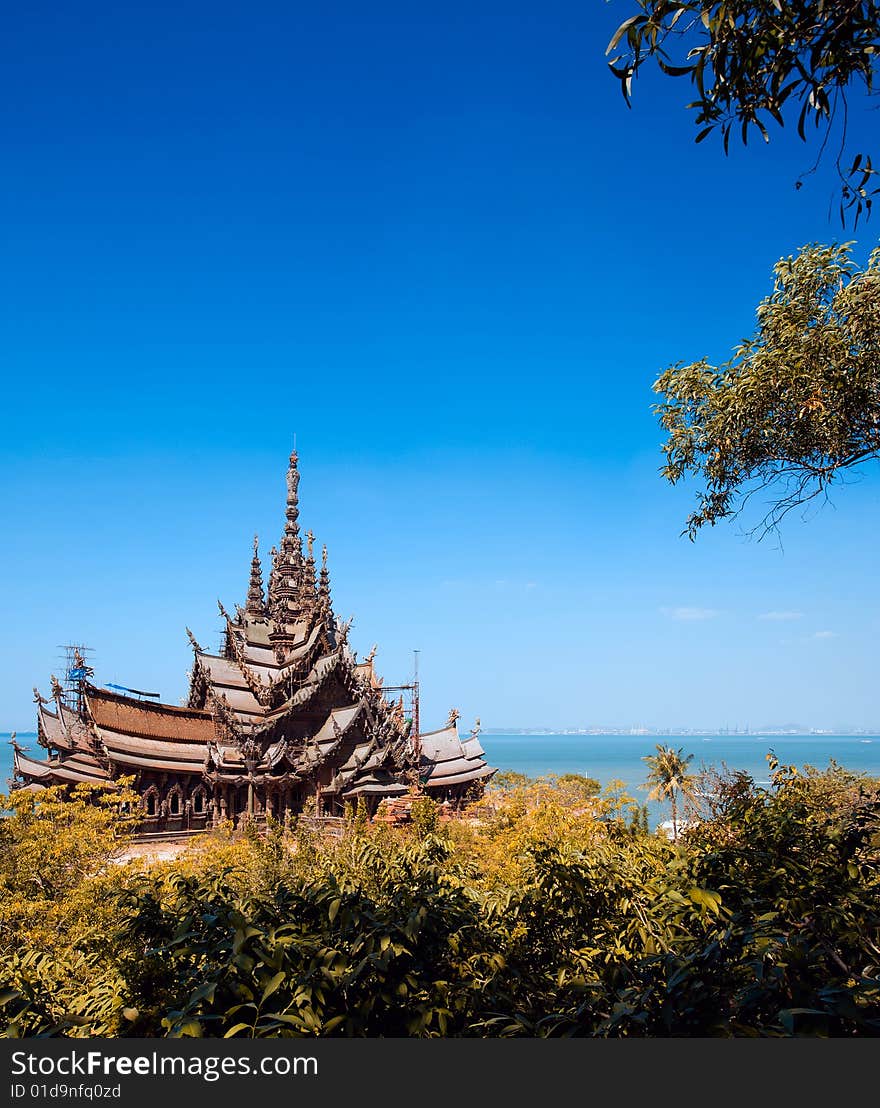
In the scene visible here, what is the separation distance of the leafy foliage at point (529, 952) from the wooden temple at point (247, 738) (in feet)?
89.5

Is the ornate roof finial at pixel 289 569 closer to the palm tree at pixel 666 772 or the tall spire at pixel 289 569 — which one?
the tall spire at pixel 289 569

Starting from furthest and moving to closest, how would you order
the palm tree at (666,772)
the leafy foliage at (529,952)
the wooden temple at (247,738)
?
the palm tree at (666,772) → the wooden temple at (247,738) → the leafy foliage at (529,952)

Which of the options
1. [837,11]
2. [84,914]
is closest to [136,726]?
[84,914]

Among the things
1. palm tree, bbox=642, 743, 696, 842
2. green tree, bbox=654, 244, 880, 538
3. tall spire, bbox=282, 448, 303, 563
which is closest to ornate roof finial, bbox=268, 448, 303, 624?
tall spire, bbox=282, 448, 303, 563

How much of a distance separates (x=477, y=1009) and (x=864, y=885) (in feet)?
11.3

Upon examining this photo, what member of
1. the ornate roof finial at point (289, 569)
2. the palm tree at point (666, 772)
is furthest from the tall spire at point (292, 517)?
the palm tree at point (666, 772)

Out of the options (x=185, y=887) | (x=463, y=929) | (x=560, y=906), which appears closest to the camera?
(x=463, y=929)

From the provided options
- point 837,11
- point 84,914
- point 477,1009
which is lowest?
point 84,914

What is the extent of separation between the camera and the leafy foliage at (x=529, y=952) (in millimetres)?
4047

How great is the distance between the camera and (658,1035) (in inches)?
160

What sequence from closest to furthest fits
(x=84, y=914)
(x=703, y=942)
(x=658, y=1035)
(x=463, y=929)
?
(x=658, y=1035), (x=703, y=942), (x=463, y=929), (x=84, y=914)

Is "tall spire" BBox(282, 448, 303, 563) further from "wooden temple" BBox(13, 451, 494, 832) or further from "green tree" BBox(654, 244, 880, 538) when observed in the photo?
"green tree" BBox(654, 244, 880, 538)

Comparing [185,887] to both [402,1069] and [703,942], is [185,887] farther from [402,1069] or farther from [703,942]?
[703,942]

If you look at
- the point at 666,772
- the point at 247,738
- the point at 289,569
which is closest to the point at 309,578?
the point at 289,569
